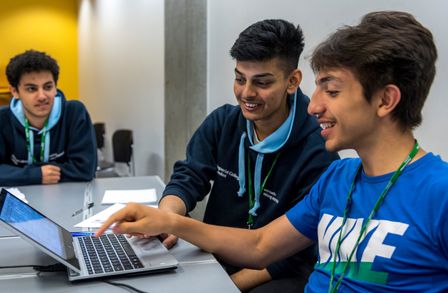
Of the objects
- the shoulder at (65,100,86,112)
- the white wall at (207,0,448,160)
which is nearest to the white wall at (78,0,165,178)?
the white wall at (207,0,448,160)

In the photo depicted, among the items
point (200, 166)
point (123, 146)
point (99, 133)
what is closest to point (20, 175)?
point (200, 166)

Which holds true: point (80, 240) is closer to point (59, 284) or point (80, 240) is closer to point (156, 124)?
point (59, 284)

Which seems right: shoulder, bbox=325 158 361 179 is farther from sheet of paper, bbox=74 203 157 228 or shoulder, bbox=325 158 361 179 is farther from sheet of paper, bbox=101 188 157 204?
sheet of paper, bbox=101 188 157 204

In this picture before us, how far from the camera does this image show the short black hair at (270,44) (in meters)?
1.58

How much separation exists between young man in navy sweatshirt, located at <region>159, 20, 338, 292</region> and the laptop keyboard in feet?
0.51

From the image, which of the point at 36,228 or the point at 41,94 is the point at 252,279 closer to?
the point at 36,228

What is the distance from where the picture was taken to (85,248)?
136 centimetres

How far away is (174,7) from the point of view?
3.88 m

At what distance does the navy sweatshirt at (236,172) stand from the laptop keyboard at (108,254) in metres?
0.39

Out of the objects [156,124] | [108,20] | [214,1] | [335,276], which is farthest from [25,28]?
[335,276]

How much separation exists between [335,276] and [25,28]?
24.0 ft

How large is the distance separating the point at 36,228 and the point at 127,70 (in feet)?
14.8

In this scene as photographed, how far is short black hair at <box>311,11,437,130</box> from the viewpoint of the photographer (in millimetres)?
988

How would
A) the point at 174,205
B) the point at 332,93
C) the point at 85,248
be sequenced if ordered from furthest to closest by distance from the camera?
1. the point at 174,205
2. the point at 85,248
3. the point at 332,93
